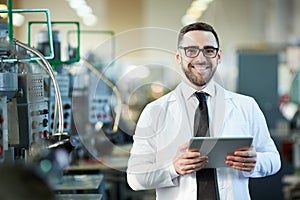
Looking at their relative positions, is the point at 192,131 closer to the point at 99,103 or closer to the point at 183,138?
the point at 183,138

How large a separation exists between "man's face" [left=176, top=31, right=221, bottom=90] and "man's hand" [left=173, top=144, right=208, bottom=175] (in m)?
0.30

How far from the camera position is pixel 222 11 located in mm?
12961

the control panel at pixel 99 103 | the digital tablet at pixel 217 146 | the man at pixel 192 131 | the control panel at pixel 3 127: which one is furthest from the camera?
the control panel at pixel 99 103

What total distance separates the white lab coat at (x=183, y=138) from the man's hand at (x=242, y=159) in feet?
0.18

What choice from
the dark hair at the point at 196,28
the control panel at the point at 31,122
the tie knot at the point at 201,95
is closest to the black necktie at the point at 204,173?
the tie knot at the point at 201,95

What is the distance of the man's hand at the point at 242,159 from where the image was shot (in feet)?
8.13

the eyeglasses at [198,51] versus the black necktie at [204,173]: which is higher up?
the eyeglasses at [198,51]

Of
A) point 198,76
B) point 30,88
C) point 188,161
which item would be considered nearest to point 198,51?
point 198,76

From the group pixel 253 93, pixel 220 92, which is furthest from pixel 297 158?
pixel 220 92

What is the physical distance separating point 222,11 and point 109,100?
8.38 metres

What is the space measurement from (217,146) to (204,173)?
17cm

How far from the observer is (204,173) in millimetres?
2547

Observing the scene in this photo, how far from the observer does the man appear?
2520 mm

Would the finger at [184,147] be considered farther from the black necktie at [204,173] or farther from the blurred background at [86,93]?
the blurred background at [86,93]
